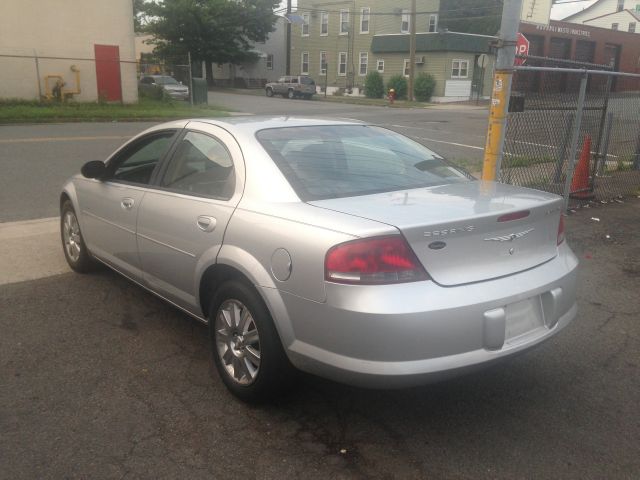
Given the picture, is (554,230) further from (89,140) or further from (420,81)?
(420,81)

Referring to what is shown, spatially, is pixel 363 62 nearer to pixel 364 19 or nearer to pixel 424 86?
pixel 364 19

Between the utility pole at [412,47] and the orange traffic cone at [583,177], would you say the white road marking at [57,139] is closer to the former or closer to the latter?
the orange traffic cone at [583,177]

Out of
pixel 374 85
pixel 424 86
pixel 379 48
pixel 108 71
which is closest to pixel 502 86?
pixel 108 71

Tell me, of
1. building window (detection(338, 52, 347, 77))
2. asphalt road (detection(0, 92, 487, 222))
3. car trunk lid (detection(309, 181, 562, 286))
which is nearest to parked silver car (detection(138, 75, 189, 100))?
asphalt road (detection(0, 92, 487, 222))

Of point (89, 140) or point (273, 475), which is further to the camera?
point (89, 140)

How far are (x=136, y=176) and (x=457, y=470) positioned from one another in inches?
122

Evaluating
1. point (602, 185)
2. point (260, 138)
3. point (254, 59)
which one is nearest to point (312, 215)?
point (260, 138)

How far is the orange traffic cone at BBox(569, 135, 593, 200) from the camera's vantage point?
8.84m

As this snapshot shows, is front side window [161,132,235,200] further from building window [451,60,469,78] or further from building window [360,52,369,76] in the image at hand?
building window [360,52,369,76]

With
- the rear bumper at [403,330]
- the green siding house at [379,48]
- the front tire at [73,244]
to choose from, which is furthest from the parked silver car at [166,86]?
the rear bumper at [403,330]

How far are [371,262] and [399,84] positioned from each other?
4335 cm

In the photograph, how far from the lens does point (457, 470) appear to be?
2867mm

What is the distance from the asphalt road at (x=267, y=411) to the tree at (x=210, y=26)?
167 ft

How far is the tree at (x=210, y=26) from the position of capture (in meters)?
51.6
